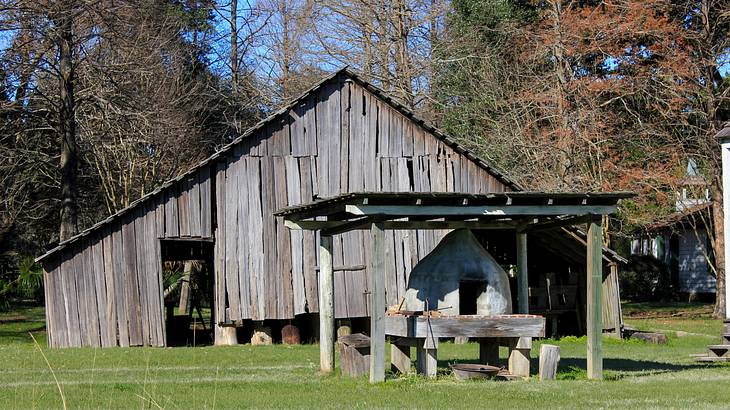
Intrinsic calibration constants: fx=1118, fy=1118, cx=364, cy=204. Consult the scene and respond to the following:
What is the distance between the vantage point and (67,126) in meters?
33.5

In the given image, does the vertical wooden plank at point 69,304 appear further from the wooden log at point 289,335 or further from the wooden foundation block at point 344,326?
the wooden foundation block at point 344,326

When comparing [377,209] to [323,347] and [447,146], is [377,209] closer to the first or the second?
[323,347]

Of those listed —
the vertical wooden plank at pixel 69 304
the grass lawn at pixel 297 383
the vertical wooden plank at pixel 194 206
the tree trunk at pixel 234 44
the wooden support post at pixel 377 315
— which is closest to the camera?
the grass lawn at pixel 297 383

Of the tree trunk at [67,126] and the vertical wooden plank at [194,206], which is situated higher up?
the tree trunk at [67,126]

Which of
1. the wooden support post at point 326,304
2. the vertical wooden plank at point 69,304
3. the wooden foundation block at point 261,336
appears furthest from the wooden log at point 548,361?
the vertical wooden plank at point 69,304

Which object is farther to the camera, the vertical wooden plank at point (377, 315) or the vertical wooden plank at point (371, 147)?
the vertical wooden plank at point (371, 147)

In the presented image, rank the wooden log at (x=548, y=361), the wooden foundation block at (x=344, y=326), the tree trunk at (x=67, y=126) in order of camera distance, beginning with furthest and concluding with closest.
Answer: the tree trunk at (x=67, y=126) < the wooden foundation block at (x=344, y=326) < the wooden log at (x=548, y=361)

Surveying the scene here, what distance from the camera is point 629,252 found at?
5931cm

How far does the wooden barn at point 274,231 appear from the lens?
2783 centimetres

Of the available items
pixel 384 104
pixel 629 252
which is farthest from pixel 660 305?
pixel 384 104

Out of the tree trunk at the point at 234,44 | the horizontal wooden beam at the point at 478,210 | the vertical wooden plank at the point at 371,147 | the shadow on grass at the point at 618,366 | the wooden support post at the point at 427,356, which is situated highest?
the tree trunk at the point at 234,44

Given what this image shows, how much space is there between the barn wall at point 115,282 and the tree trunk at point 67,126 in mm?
5966

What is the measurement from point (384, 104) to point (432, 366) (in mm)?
13146

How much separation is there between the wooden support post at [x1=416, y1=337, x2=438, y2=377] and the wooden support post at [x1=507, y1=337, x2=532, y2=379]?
4.22 ft
